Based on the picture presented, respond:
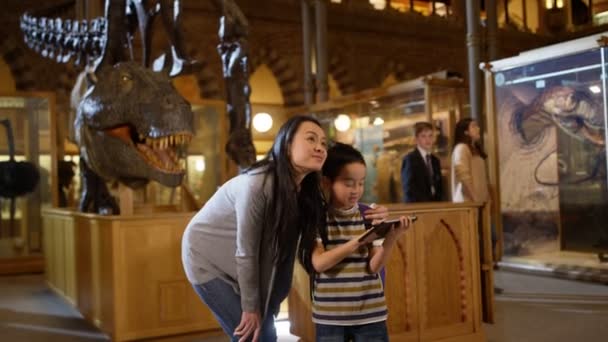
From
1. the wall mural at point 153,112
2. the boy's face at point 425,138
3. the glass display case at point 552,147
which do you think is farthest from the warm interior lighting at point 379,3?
the wall mural at point 153,112

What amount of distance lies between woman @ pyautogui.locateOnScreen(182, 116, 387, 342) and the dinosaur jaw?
2.52 meters

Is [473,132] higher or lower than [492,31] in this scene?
lower

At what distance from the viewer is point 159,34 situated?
13641mm

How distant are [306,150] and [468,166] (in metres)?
3.77

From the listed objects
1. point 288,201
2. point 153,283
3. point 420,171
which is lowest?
point 153,283

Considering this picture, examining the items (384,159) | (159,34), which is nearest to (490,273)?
(384,159)

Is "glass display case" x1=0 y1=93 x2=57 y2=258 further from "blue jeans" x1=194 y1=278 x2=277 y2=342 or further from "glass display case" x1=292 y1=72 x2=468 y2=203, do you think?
"blue jeans" x1=194 y1=278 x2=277 y2=342

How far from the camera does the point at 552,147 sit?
7.13m

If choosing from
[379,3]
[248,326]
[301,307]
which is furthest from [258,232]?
[379,3]

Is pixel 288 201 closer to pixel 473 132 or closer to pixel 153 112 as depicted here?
pixel 153 112

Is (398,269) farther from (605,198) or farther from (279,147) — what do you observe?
(605,198)

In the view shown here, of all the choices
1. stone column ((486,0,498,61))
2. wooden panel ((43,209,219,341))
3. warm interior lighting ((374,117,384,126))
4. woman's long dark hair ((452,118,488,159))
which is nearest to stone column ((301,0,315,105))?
stone column ((486,0,498,61))

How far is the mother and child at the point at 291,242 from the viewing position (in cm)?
193

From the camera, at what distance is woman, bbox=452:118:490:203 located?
5.36 meters
